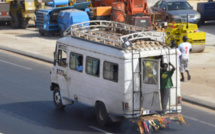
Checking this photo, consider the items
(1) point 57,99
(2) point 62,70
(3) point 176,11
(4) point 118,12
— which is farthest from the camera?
(4) point 118,12

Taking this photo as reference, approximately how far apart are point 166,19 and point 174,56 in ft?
68.0

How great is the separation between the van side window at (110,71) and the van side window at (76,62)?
1.20 metres

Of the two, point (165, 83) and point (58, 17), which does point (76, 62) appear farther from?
point (58, 17)

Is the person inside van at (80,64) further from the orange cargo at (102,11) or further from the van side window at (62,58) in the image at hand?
the orange cargo at (102,11)

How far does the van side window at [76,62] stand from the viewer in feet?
50.1

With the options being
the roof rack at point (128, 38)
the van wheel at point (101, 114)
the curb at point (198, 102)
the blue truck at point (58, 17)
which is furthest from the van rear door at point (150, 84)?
the blue truck at point (58, 17)

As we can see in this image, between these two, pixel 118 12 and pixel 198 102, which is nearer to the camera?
pixel 198 102

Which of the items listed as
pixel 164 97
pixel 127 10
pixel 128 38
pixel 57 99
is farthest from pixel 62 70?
pixel 127 10

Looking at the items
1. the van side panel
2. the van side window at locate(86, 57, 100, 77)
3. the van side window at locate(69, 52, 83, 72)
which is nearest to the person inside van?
the van side window at locate(69, 52, 83, 72)

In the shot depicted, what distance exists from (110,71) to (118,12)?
2116cm

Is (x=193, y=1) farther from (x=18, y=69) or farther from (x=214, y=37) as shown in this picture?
(x=18, y=69)

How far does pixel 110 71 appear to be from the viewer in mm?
14000

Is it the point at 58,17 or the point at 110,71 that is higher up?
the point at 58,17

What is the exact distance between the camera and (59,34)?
35.0 metres
